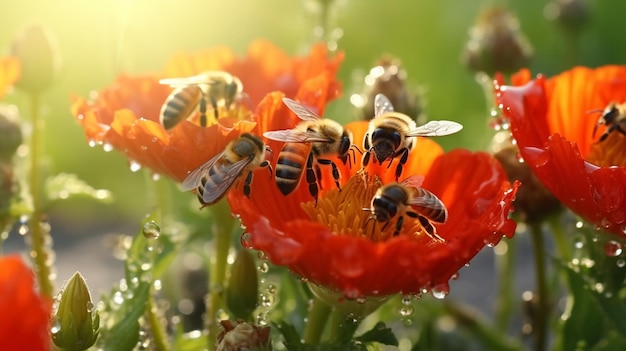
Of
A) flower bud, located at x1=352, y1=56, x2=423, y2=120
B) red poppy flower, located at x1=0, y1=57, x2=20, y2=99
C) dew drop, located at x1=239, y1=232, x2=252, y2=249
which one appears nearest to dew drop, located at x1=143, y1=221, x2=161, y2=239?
dew drop, located at x1=239, y1=232, x2=252, y2=249

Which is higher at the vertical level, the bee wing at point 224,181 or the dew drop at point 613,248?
the bee wing at point 224,181

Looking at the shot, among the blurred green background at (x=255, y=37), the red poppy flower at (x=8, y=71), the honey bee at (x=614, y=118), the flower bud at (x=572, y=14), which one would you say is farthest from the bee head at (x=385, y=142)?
the blurred green background at (x=255, y=37)

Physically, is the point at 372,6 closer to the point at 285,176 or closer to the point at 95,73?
the point at 95,73

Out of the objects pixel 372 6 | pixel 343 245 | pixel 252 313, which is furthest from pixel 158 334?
A: pixel 372 6

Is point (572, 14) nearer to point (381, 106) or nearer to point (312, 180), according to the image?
point (381, 106)

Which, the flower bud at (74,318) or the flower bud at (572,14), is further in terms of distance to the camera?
the flower bud at (572,14)

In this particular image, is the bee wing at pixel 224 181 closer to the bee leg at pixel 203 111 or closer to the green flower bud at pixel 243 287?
the green flower bud at pixel 243 287
